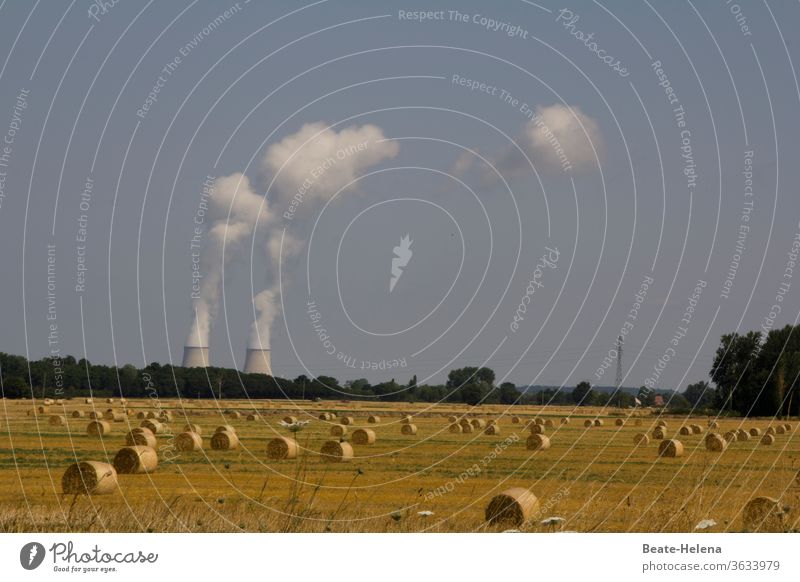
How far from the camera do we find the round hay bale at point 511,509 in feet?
65.6

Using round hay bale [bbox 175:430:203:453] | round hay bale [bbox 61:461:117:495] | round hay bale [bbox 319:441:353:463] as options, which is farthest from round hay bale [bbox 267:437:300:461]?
round hay bale [bbox 61:461:117:495]

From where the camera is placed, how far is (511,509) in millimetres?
20078

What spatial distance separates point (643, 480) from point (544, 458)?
10603 mm

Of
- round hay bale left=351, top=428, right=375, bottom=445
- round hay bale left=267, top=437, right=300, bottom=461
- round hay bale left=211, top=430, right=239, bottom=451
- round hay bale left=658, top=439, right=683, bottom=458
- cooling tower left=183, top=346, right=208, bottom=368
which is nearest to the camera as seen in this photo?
round hay bale left=267, top=437, right=300, bottom=461

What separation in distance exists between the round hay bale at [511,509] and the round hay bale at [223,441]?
90.3ft

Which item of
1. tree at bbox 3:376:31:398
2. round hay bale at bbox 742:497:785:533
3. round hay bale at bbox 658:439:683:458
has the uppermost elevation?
tree at bbox 3:376:31:398

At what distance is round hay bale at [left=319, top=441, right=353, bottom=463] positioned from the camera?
39938 mm

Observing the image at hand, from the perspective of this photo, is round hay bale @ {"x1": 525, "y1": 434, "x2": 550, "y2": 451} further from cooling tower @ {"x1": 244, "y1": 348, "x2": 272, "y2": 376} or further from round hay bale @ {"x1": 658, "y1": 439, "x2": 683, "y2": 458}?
cooling tower @ {"x1": 244, "y1": 348, "x2": 272, "y2": 376}

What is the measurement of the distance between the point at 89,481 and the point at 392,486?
27.6ft

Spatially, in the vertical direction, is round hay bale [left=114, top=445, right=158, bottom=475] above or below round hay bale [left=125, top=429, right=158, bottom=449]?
below

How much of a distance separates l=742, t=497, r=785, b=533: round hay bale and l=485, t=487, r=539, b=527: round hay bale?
3918 millimetres

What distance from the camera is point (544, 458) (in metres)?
44.7

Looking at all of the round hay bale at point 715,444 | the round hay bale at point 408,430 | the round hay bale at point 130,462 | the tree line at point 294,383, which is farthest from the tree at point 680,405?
the round hay bale at point 130,462

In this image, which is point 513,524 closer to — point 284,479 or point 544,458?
point 284,479
